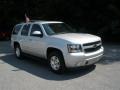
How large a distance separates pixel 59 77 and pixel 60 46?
1.07 meters

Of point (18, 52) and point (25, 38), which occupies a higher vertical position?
point (25, 38)

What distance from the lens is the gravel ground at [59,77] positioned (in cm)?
690

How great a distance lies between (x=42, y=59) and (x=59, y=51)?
4.61 feet

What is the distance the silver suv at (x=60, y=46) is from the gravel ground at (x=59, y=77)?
1.39 ft

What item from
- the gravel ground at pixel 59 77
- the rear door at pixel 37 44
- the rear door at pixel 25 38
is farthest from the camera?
the rear door at pixel 25 38

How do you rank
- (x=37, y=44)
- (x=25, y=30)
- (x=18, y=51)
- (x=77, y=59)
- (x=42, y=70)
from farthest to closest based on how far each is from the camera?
(x=18, y=51), (x=25, y=30), (x=37, y=44), (x=42, y=70), (x=77, y=59)

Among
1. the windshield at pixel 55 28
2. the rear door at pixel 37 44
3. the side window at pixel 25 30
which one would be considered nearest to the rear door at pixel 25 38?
the side window at pixel 25 30

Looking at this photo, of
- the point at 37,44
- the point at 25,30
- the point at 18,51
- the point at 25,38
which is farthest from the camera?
the point at 18,51

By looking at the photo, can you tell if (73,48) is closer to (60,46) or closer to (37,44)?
(60,46)

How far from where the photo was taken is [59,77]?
7.94 meters

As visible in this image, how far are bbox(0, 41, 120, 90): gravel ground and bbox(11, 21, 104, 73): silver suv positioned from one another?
1.39 ft

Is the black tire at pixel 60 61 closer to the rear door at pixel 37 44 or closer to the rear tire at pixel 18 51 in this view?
the rear door at pixel 37 44

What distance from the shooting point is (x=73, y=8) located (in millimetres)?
16000

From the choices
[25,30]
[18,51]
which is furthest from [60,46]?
[18,51]
